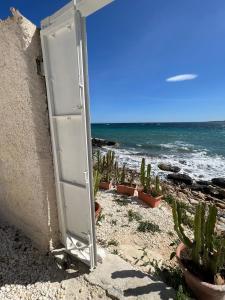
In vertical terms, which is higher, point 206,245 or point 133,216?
point 206,245

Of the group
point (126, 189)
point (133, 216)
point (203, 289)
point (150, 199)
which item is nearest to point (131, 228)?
point (133, 216)

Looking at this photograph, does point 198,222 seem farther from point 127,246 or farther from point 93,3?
point 93,3

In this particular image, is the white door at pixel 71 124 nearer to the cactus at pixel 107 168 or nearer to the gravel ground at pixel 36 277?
the gravel ground at pixel 36 277

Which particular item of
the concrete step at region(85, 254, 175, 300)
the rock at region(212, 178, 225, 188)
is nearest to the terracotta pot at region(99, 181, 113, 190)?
the concrete step at region(85, 254, 175, 300)

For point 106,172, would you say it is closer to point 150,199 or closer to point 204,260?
→ point 150,199

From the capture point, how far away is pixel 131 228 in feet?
15.1

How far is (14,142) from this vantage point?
10.2 feet

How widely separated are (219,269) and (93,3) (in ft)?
11.0

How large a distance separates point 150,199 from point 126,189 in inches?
36.0

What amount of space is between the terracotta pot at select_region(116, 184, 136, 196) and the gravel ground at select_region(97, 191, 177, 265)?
10.3 inches

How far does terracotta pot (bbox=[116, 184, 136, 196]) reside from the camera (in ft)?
21.1

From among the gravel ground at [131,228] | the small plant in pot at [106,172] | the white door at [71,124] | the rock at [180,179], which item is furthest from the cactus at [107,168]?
the rock at [180,179]

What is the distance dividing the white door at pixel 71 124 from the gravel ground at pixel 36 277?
9.9 inches

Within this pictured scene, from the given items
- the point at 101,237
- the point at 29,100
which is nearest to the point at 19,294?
the point at 101,237
